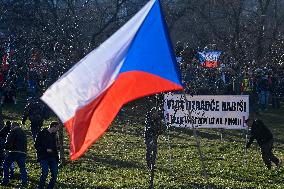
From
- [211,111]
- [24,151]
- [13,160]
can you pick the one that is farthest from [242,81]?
[13,160]

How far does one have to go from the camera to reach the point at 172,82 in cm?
957

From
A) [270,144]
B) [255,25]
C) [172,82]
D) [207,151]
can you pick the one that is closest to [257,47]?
[255,25]

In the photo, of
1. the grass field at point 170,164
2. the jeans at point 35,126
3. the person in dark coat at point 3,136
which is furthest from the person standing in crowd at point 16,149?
the jeans at point 35,126

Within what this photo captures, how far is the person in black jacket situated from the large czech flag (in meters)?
9.04

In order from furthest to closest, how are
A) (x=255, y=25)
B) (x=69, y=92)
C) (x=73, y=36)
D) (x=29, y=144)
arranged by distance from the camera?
(x=255, y=25) → (x=29, y=144) → (x=73, y=36) → (x=69, y=92)

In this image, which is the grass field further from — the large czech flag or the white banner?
the large czech flag

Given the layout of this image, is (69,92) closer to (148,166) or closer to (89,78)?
(89,78)

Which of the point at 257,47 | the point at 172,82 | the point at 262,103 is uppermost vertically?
the point at 257,47

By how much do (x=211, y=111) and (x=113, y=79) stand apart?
34.7 ft

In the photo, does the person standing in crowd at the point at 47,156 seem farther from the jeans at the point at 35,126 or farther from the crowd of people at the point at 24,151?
the jeans at the point at 35,126

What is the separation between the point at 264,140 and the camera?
1819 centimetres

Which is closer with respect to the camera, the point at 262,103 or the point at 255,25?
the point at 262,103

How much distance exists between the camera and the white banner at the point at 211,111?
1930 cm

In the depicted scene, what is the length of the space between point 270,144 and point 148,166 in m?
3.45
